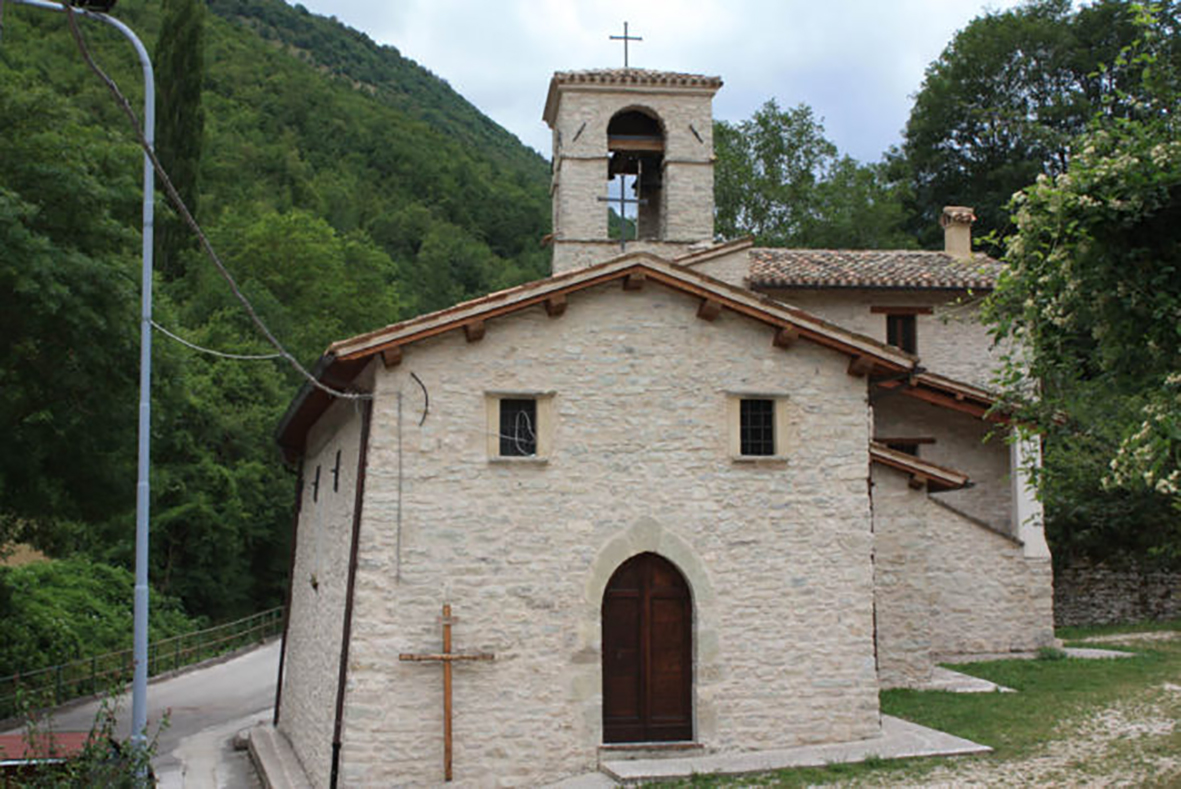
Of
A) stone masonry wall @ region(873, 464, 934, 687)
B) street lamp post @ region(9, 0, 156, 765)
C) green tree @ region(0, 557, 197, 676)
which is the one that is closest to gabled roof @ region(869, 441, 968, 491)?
stone masonry wall @ region(873, 464, 934, 687)

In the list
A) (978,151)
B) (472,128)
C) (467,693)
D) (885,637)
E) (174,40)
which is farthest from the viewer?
(472,128)

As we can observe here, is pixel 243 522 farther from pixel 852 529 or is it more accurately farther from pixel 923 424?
pixel 852 529

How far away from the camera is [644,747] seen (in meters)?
13.0

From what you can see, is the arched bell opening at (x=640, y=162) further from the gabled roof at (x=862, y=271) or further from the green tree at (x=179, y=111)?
the green tree at (x=179, y=111)

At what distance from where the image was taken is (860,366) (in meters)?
13.8

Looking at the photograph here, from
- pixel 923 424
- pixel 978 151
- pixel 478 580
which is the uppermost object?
pixel 978 151

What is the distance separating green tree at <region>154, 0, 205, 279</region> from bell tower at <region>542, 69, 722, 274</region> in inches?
1102

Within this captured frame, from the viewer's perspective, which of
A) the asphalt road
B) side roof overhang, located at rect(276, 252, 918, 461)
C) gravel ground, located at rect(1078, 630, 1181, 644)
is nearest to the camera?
side roof overhang, located at rect(276, 252, 918, 461)

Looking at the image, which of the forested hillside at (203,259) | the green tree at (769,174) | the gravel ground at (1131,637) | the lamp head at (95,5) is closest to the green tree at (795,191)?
the green tree at (769,174)

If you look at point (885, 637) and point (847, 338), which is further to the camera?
point (885, 637)

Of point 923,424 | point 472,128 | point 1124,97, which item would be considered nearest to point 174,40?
point 923,424

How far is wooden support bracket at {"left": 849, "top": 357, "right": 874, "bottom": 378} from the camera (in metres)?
13.7

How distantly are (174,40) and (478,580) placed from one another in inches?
1829

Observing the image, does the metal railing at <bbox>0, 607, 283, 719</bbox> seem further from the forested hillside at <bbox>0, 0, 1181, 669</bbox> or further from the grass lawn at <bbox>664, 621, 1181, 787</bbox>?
the grass lawn at <bbox>664, 621, 1181, 787</bbox>
